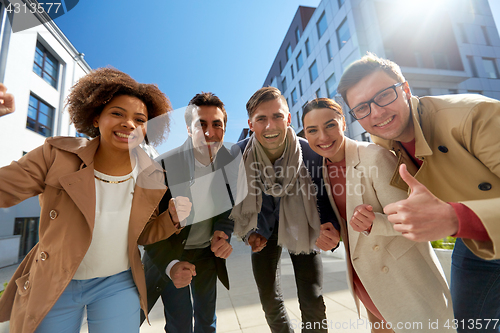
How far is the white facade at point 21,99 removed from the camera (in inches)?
367

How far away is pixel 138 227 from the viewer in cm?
164

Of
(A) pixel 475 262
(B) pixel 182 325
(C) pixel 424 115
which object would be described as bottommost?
(B) pixel 182 325

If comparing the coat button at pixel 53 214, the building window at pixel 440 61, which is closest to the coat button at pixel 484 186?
the coat button at pixel 53 214

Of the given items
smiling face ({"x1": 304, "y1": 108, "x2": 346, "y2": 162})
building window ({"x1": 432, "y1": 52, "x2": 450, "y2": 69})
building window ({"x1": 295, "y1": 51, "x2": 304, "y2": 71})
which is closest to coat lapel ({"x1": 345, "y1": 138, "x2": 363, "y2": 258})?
smiling face ({"x1": 304, "y1": 108, "x2": 346, "y2": 162})

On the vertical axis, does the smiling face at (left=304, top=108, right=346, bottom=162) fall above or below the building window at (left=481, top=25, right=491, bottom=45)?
below

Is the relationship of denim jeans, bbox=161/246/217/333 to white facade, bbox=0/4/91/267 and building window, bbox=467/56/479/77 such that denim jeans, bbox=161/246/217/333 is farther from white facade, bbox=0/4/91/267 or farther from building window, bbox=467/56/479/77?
building window, bbox=467/56/479/77

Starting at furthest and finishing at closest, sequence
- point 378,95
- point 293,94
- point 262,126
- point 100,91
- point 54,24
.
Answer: point 293,94 → point 54,24 → point 262,126 → point 100,91 → point 378,95

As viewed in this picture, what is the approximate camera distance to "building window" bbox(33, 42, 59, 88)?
1154 cm

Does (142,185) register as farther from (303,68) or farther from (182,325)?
(303,68)

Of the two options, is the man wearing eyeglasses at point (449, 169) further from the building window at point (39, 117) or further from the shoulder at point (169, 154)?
the building window at point (39, 117)

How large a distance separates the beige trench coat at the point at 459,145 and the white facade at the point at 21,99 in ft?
35.6

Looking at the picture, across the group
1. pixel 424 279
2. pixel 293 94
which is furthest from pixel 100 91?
pixel 293 94

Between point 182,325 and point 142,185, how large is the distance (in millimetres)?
1275

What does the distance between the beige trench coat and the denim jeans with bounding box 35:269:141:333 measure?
1.93 m
